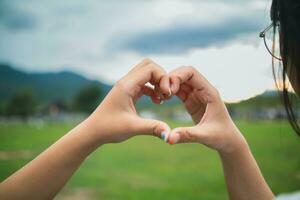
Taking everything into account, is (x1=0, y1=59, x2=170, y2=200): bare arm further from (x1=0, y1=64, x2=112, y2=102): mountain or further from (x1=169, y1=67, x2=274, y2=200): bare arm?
(x1=0, y1=64, x2=112, y2=102): mountain

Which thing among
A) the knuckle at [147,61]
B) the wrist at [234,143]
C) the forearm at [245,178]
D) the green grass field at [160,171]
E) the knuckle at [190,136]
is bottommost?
the green grass field at [160,171]

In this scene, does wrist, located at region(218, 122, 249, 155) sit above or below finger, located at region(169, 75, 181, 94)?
below

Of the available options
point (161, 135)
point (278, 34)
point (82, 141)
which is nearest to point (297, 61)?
point (278, 34)

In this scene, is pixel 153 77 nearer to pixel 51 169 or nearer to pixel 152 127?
pixel 152 127

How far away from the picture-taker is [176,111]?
20953mm

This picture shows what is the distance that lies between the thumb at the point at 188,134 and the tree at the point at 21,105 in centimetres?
2318

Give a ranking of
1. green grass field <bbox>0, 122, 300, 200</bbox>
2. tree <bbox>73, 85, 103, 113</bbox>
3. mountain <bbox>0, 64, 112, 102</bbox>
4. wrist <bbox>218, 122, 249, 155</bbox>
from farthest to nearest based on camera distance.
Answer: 1. mountain <bbox>0, 64, 112, 102</bbox>
2. tree <bbox>73, 85, 103, 113</bbox>
3. green grass field <bbox>0, 122, 300, 200</bbox>
4. wrist <bbox>218, 122, 249, 155</bbox>

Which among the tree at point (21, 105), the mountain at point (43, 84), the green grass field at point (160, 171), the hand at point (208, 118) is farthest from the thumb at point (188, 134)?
the tree at point (21, 105)

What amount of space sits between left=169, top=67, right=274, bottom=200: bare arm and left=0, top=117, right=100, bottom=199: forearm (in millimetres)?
156

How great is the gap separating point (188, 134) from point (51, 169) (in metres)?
0.22

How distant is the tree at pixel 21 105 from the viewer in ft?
75.6

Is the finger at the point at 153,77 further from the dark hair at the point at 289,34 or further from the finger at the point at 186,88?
the dark hair at the point at 289,34

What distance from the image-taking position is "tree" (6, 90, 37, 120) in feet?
75.6

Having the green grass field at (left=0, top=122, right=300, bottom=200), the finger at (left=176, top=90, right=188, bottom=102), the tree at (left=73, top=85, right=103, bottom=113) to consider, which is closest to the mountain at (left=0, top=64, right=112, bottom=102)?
the tree at (left=73, top=85, right=103, bottom=113)
